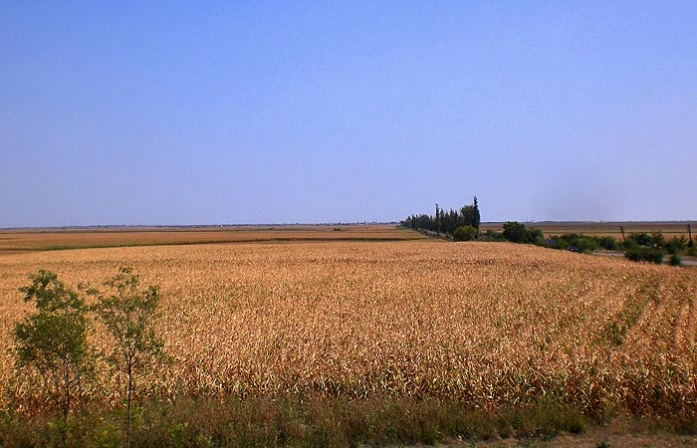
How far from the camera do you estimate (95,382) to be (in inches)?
381

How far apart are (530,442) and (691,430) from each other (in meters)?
2.44

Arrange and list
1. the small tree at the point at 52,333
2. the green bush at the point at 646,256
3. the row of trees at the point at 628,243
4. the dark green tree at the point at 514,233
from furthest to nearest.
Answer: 1. the dark green tree at the point at 514,233
2. the row of trees at the point at 628,243
3. the green bush at the point at 646,256
4. the small tree at the point at 52,333

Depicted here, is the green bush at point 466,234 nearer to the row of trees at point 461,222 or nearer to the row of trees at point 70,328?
the row of trees at point 461,222

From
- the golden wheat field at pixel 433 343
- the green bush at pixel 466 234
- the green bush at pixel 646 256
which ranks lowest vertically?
the green bush at pixel 646 256

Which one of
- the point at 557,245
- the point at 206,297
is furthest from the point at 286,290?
the point at 557,245

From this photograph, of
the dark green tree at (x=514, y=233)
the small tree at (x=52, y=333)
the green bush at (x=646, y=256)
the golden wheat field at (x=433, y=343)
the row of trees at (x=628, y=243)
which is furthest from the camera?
the dark green tree at (x=514, y=233)

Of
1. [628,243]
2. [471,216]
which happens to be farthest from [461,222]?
[628,243]

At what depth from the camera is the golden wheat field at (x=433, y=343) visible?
990 cm

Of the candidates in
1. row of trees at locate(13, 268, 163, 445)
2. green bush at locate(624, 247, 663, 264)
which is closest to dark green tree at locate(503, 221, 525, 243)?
green bush at locate(624, 247, 663, 264)

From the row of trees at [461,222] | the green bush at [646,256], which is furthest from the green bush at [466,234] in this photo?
the green bush at [646,256]

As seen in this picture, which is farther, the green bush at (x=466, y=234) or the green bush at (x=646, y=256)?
the green bush at (x=466, y=234)

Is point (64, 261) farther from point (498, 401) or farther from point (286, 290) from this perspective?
point (498, 401)

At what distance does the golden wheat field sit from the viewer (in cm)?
990

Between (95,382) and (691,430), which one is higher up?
(95,382)
